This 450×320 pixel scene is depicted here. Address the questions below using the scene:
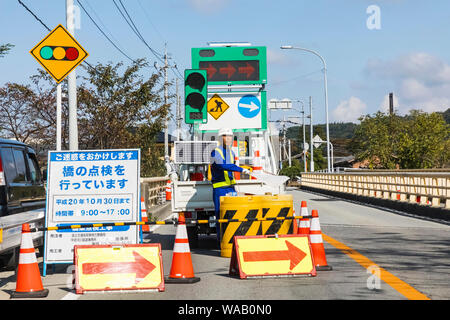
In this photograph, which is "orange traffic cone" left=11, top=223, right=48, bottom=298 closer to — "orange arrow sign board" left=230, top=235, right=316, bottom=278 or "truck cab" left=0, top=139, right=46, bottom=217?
"truck cab" left=0, top=139, right=46, bottom=217

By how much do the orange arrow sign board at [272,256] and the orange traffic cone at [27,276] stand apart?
8.25ft

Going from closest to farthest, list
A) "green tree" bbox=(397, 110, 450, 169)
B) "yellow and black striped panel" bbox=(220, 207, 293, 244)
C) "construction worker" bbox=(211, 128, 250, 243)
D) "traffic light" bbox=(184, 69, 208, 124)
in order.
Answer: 1. "yellow and black striped panel" bbox=(220, 207, 293, 244)
2. "construction worker" bbox=(211, 128, 250, 243)
3. "traffic light" bbox=(184, 69, 208, 124)
4. "green tree" bbox=(397, 110, 450, 169)

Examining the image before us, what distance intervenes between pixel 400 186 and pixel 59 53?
16187 mm

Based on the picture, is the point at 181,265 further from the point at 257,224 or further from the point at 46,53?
the point at 46,53

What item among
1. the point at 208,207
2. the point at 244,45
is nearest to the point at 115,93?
the point at 244,45

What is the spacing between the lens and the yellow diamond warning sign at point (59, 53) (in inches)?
464

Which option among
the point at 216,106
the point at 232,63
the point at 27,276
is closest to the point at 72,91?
the point at 216,106

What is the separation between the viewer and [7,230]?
9008 mm

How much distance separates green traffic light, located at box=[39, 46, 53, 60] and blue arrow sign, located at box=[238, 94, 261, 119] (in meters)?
4.16

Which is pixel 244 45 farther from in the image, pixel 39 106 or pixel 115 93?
pixel 39 106

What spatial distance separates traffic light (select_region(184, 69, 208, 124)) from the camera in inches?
463

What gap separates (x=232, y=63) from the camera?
50.0ft

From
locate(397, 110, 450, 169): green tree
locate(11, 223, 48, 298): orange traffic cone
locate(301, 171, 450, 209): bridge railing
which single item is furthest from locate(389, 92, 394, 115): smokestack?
locate(11, 223, 48, 298): orange traffic cone
